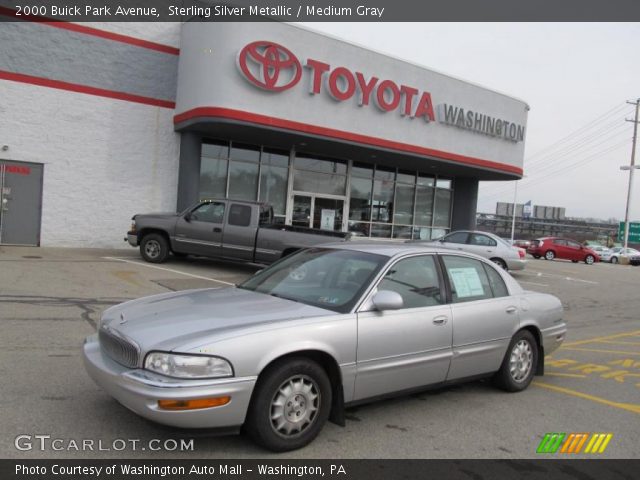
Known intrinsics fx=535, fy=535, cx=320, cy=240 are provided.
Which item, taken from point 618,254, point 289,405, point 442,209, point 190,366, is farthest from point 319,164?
point 618,254

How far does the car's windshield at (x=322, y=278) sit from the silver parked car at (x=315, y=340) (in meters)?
0.01

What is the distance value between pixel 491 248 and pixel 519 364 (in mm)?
11981

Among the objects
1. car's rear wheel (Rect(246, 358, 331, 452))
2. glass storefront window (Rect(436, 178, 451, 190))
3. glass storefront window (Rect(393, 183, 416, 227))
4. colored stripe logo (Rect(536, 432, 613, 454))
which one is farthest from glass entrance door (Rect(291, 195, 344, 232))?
car's rear wheel (Rect(246, 358, 331, 452))

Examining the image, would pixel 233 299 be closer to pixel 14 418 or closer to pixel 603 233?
pixel 14 418

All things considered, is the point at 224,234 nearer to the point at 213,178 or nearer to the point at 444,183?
the point at 213,178

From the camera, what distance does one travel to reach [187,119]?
1560 centimetres

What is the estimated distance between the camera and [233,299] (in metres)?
4.52

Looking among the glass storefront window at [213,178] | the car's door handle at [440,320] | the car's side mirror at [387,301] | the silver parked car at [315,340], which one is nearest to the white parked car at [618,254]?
the glass storefront window at [213,178]

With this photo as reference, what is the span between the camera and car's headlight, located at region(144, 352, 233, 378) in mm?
3410

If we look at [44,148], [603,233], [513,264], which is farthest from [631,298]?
[603,233]

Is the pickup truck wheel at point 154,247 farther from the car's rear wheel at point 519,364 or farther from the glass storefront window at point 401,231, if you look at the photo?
the glass storefront window at point 401,231

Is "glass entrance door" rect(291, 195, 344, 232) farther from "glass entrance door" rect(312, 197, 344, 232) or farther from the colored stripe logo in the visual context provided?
the colored stripe logo

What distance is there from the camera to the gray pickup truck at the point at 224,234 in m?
12.4

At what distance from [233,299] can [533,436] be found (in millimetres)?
2694
